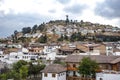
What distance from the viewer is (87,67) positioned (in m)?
41.4

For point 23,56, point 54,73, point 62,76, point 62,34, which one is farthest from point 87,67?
point 62,34

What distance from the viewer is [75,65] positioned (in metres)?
45.7

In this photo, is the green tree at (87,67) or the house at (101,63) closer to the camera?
the green tree at (87,67)

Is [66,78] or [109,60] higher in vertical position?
[109,60]

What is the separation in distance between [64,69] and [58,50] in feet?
120

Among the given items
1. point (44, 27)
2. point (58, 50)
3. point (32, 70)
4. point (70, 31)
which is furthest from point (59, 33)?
point (32, 70)

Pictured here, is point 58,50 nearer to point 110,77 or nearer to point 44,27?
point 110,77

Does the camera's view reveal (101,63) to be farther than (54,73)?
Yes

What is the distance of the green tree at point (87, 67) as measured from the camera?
41.0m

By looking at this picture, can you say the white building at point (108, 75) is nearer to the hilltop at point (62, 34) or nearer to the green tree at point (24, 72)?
the green tree at point (24, 72)

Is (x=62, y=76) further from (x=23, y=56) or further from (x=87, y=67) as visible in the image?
(x=23, y=56)

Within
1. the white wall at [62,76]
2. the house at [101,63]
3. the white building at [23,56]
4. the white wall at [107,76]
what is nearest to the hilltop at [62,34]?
the white building at [23,56]

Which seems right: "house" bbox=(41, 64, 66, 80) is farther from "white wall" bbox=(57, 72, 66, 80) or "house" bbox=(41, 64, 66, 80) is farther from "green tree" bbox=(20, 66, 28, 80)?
"green tree" bbox=(20, 66, 28, 80)

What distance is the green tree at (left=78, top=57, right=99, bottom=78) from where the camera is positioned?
1614 inches
